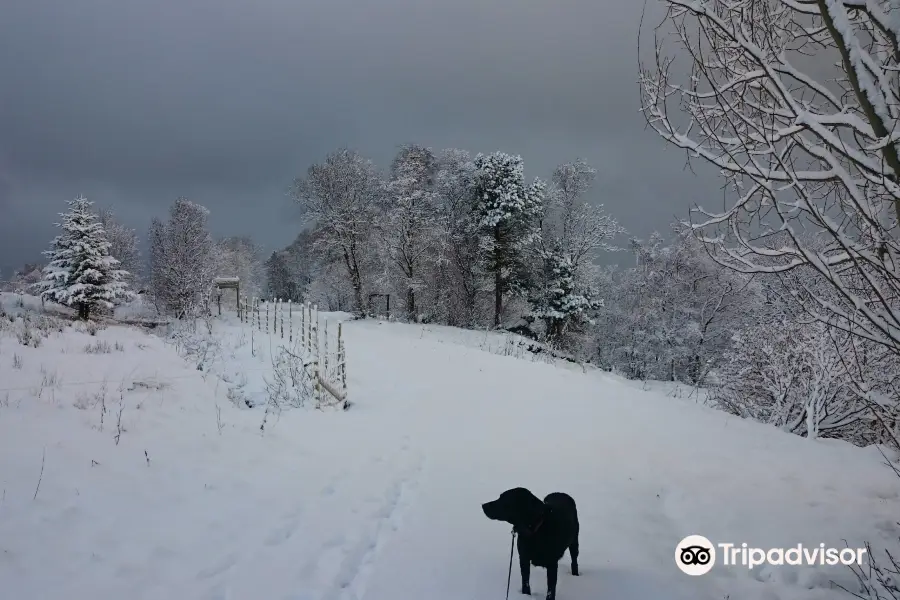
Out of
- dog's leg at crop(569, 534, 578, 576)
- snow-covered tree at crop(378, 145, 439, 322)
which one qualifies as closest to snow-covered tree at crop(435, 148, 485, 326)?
snow-covered tree at crop(378, 145, 439, 322)

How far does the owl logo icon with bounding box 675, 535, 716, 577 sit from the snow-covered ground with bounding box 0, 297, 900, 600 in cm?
9

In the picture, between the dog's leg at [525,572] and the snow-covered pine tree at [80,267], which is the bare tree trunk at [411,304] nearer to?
the snow-covered pine tree at [80,267]

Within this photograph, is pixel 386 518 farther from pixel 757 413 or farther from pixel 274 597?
pixel 757 413

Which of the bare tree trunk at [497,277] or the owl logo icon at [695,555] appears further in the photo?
the bare tree trunk at [497,277]

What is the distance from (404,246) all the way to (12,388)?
22746 mm

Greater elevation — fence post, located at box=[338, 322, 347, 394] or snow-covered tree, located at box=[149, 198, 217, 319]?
snow-covered tree, located at box=[149, 198, 217, 319]

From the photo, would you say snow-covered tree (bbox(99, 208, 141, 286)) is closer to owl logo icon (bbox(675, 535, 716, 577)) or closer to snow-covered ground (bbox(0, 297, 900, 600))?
snow-covered ground (bbox(0, 297, 900, 600))

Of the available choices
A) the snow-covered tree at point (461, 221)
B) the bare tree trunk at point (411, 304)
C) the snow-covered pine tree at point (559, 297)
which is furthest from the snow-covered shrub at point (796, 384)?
the bare tree trunk at point (411, 304)

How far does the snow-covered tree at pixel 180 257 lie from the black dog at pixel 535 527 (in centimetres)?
2493

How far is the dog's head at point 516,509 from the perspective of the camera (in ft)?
8.83

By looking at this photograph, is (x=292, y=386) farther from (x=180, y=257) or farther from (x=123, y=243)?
(x=123, y=243)

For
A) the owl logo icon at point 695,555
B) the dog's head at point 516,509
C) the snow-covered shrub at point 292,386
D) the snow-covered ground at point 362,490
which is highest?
the dog's head at point 516,509

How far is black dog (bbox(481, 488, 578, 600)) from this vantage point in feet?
8.85

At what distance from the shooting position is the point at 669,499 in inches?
186
